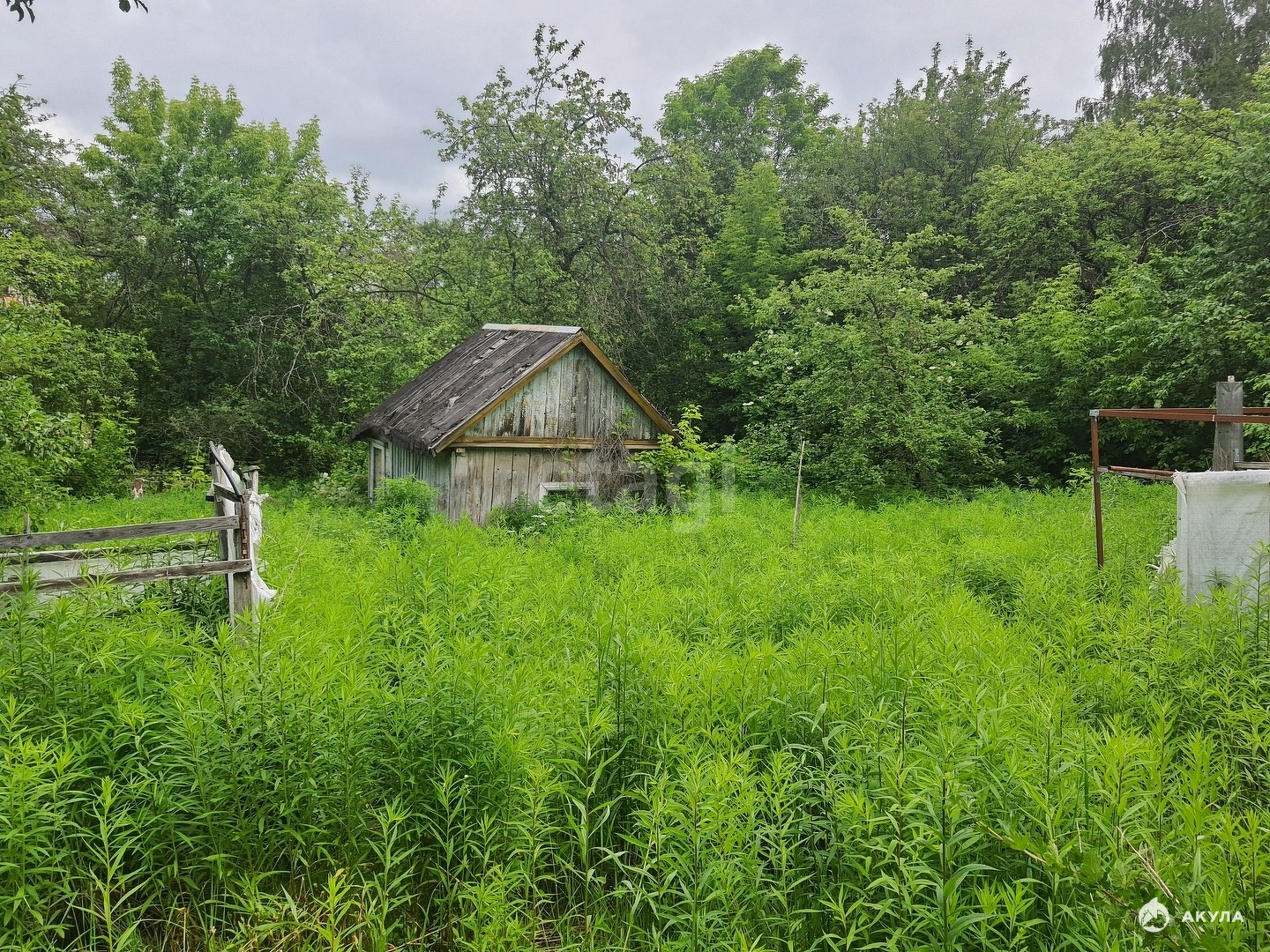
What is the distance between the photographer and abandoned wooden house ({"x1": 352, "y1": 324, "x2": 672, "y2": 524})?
13.2 metres

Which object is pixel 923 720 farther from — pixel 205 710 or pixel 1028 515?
pixel 1028 515

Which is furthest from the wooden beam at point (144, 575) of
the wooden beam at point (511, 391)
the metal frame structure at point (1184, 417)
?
the metal frame structure at point (1184, 417)

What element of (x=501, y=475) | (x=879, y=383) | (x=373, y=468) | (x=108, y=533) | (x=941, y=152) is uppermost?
(x=941, y=152)

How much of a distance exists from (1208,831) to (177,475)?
23712 mm

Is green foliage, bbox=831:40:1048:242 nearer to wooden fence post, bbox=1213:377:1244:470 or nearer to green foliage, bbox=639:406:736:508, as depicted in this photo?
green foliage, bbox=639:406:736:508

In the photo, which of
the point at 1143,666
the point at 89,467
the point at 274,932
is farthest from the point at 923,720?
the point at 89,467

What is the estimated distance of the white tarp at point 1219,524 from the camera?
625 cm

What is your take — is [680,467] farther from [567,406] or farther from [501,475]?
[501,475]

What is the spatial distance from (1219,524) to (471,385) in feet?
39.8

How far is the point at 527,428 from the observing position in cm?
1379

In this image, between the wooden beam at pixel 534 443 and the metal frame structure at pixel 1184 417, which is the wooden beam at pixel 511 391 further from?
the metal frame structure at pixel 1184 417

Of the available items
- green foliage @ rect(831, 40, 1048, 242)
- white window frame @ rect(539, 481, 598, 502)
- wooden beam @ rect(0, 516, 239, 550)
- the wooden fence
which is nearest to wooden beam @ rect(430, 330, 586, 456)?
white window frame @ rect(539, 481, 598, 502)

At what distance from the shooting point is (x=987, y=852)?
3.18 metres

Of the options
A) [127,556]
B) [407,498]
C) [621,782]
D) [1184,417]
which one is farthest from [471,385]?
[1184,417]
